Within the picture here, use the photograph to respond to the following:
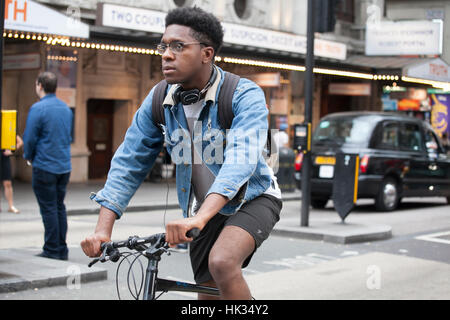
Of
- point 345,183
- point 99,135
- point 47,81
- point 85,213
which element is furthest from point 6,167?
point 99,135

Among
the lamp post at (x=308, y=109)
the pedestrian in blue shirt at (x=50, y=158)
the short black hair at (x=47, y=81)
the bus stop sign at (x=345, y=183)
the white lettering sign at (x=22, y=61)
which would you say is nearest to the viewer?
the pedestrian in blue shirt at (x=50, y=158)

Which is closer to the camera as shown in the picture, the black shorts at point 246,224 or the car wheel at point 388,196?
the black shorts at point 246,224

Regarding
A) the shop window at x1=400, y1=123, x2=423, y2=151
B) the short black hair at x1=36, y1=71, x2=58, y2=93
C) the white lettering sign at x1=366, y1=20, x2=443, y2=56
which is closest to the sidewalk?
the short black hair at x1=36, y1=71, x2=58, y2=93

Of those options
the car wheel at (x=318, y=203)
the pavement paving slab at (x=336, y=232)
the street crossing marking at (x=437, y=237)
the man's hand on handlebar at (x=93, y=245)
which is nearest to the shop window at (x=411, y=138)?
the car wheel at (x=318, y=203)

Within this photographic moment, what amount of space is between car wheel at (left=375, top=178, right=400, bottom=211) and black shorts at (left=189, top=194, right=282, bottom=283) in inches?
461

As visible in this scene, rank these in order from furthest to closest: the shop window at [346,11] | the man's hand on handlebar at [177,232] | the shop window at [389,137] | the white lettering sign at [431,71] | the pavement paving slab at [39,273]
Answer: the shop window at [346,11], the white lettering sign at [431,71], the shop window at [389,137], the pavement paving slab at [39,273], the man's hand on handlebar at [177,232]

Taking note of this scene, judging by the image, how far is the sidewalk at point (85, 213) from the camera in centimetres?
716

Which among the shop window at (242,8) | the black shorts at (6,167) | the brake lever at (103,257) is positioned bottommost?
the black shorts at (6,167)

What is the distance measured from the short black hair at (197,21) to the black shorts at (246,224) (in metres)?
0.72

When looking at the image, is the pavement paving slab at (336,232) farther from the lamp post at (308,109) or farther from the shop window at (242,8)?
the shop window at (242,8)

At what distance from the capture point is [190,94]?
3424 millimetres

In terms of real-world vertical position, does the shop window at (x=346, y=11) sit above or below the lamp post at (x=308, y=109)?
above

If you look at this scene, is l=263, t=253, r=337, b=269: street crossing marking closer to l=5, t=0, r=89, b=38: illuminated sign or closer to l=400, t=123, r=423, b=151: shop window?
l=400, t=123, r=423, b=151: shop window

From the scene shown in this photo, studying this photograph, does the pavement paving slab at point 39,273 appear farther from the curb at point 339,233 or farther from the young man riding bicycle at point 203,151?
the curb at point 339,233
